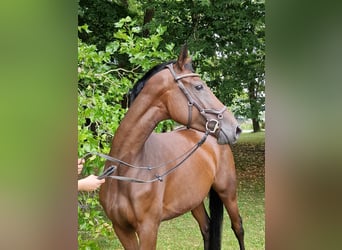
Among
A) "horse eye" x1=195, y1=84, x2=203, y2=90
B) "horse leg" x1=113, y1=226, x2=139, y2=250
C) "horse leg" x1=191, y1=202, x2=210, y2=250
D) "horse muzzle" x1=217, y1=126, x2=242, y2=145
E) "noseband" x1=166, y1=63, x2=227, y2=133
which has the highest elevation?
"horse eye" x1=195, y1=84, x2=203, y2=90

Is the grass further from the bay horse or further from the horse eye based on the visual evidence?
the horse eye

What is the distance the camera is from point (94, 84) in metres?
3.09

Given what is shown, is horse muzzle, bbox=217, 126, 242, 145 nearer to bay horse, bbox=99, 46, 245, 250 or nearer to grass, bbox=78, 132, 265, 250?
bay horse, bbox=99, 46, 245, 250

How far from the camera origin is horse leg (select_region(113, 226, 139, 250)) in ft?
7.48

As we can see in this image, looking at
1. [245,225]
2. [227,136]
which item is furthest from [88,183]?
[245,225]

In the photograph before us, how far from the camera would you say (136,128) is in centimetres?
212

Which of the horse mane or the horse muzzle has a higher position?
the horse mane

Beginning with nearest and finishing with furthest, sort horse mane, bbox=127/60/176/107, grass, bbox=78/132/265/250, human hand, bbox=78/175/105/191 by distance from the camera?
human hand, bbox=78/175/105/191, horse mane, bbox=127/60/176/107, grass, bbox=78/132/265/250

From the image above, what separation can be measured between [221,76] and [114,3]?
2202 mm

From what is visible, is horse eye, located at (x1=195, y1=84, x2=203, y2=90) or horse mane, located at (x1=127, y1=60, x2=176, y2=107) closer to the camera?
horse eye, located at (x1=195, y1=84, x2=203, y2=90)

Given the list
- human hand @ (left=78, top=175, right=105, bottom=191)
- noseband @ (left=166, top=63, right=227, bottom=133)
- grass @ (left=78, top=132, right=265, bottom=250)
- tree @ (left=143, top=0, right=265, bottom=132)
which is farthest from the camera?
tree @ (left=143, top=0, right=265, bottom=132)

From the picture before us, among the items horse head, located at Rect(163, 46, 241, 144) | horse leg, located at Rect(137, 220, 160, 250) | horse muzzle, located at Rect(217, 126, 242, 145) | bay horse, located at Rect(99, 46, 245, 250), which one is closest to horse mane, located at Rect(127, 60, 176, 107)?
bay horse, located at Rect(99, 46, 245, 250)

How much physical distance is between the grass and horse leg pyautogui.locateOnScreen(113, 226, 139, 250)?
1.94 ft
